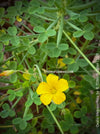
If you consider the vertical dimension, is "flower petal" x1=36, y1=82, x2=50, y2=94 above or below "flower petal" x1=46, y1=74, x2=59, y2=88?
below

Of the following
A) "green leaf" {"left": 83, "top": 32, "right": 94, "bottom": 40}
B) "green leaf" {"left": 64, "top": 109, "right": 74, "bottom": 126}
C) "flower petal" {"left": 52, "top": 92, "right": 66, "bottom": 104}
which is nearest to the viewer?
"flower petal" {"left": 52, "top": 92, "right": 66, "bottom": 104}

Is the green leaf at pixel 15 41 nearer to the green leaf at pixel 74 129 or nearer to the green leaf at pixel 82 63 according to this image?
the green leaf at pixel 82 63

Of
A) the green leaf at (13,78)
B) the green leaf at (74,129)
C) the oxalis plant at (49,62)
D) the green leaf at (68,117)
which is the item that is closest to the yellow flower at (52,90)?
the oxalis plant at (49,62)

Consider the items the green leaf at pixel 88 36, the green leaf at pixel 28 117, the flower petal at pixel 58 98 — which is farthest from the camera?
the green leaf at pixel 28 117

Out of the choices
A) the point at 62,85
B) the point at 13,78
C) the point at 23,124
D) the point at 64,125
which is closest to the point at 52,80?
the point at 62,85

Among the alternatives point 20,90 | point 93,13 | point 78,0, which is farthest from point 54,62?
point 78,0

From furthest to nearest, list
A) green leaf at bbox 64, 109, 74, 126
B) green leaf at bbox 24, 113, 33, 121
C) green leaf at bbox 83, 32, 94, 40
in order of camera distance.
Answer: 1. green leaf at bbox 64, 109, 74, 126
2. green leaf at bbox 24, 113, 33, 121
3. green leaf at bbox 83, 32, 94, 40

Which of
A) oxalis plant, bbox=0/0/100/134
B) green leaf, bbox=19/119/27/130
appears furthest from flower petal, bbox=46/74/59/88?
green leaf, bbox=19/119/27/130

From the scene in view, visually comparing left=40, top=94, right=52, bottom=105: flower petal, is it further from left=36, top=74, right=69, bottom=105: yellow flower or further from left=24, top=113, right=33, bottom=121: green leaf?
left=24, top=113, right=33, bottom=121: green leaf

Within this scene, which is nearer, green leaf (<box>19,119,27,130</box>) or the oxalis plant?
the oxalis plant
